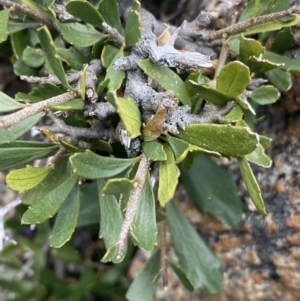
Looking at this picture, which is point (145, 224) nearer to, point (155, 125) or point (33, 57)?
point (155, 125)

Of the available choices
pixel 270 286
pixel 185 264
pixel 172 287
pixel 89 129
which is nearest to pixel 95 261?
pixel 172 287

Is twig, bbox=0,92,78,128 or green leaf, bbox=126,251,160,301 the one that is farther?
green leaf, bbox=126,251,160,301

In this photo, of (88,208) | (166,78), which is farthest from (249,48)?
(88,208)

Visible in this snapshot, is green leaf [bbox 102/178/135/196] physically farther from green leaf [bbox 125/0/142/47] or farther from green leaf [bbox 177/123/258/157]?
green leaf [bbox 125/0/142/47]

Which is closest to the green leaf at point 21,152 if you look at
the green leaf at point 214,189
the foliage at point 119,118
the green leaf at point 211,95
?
the foliage at point 119,118

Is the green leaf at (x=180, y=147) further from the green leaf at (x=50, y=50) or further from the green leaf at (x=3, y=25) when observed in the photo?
the green leaf at (x=3, y=25)

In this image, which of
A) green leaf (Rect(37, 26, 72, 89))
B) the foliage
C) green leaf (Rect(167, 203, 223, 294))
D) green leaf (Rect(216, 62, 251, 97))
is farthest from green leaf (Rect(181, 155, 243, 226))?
green leaf (Rect(37, 26, 72, 89))
